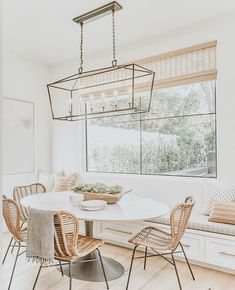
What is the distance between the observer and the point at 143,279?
2590mm

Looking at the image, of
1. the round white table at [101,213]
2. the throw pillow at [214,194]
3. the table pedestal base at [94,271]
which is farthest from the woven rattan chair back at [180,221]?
the throw pillow at [214,194]

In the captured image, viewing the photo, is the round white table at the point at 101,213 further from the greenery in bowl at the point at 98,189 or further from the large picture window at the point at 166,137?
the large picture window at the point at 166,137

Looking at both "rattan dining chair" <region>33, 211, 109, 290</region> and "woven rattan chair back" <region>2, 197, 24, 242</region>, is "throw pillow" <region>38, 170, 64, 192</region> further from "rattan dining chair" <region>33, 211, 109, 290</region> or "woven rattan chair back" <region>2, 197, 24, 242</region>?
"rattan dining chair" <region>33, 211, 109, 290</region>

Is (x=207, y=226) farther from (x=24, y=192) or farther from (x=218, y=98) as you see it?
(x=24, y=192)

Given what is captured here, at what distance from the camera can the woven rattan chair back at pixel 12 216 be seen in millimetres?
2480

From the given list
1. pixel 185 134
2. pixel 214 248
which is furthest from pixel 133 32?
pixel 214 248

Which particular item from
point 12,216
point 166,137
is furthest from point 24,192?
point 166,137

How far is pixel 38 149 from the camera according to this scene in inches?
186

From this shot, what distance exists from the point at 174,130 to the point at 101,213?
187 cm

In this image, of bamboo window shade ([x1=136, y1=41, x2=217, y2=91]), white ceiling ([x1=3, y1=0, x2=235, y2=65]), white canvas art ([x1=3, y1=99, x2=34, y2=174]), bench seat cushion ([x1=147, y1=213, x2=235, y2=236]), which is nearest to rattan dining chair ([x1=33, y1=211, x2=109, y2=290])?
bench seat cushion ([x1=147, y1=213, x2=235, y2=236])

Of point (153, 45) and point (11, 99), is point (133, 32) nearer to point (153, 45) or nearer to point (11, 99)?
point (153, 45)

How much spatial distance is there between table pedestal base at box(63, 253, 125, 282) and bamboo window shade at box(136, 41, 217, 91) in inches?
91.7

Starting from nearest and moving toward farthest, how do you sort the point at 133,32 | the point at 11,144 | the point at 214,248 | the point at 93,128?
1. the point at 214,248
2. the point at 133,32
3. the point at 11,144
4. the point at 93,128

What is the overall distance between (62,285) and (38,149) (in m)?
2.70
